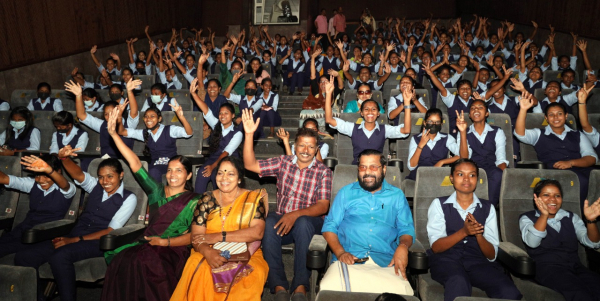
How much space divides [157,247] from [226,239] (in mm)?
466

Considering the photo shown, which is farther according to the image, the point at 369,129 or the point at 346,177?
the point at 369,129

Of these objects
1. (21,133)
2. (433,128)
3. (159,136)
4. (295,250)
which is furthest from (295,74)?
(295,250)

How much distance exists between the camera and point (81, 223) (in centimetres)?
290

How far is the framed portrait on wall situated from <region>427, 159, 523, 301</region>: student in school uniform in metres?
10.3

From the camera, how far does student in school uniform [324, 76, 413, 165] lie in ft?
12.5

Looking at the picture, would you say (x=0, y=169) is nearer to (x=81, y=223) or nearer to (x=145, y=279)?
(x=81, y=223)

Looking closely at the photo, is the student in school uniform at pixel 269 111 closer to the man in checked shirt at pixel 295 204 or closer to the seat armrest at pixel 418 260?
the man in checked shirt at pixel 295 204

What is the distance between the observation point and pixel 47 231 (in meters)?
2.62

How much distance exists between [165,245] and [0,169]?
1960 mm

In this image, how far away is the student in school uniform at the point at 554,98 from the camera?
4.69 m

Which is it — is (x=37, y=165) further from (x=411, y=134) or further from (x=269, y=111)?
(x=411, y=134)

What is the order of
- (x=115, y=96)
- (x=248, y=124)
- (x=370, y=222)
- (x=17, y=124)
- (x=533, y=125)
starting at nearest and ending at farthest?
(x=370, y=222), (x=248, y=124), (x=533, y=125), (x=17, y=124), (x=115, y=96)

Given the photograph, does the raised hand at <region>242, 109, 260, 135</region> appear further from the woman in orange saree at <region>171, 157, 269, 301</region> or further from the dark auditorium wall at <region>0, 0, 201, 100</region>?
the dark auditorium wall at <region>0, 0, 201, 100</region>

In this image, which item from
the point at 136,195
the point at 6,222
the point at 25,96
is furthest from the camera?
the point at 25,96
